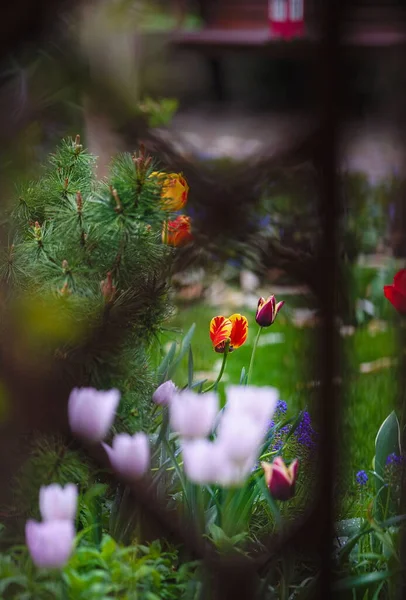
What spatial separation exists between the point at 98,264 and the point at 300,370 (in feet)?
2.46

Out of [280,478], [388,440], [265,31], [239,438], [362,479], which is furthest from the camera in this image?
[265,31]

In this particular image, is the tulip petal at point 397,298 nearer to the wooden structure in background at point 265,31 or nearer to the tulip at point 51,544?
the wooden structure in background at point 265,31

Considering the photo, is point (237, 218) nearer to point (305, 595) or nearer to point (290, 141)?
point (290, 141)

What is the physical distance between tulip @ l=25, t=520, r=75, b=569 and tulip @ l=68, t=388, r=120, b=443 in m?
0.09

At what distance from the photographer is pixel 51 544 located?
26.3 inches

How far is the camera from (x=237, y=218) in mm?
547

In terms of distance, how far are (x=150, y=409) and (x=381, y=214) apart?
5.62ft

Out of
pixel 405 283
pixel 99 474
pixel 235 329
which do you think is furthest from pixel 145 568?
pixel 405 283

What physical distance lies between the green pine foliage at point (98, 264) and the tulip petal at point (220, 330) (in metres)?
0.11

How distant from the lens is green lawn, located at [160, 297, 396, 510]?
1331mm

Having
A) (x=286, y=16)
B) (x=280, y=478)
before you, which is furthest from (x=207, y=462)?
(x=286, y=16)

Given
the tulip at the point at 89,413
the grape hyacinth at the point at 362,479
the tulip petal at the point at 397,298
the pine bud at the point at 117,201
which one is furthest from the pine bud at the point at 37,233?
the grape hyacinth at the point at 362,479

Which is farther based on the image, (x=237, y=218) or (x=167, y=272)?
(x=167, y=272)

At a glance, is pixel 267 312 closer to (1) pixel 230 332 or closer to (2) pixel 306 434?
(1) pixel 230 332
